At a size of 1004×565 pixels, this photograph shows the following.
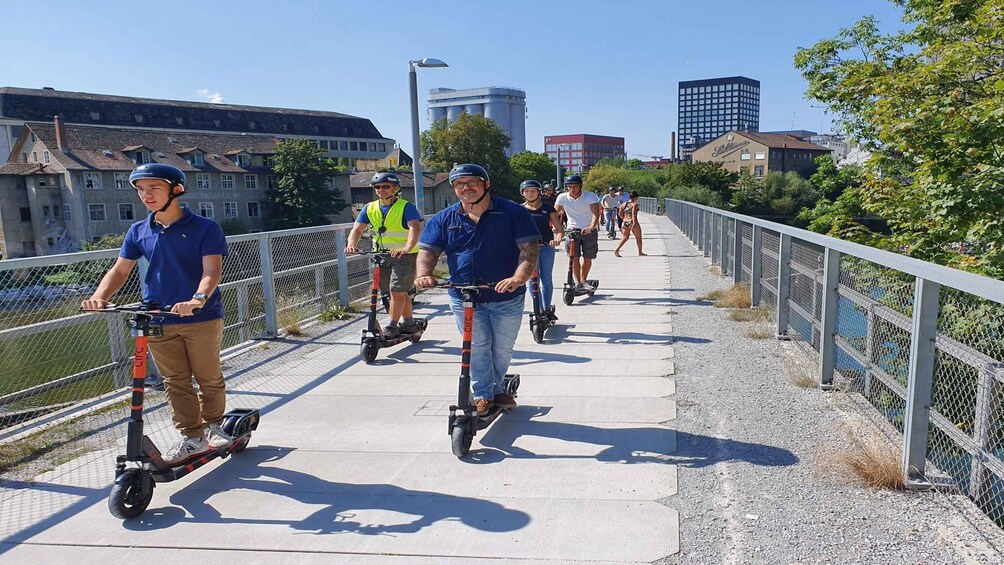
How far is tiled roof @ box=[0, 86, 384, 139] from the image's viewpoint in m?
89.3

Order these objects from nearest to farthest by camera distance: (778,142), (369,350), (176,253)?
(176,253) < (369,350) < (778,142)

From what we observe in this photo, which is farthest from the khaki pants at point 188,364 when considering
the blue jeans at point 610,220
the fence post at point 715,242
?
the blue jeans at point 610,220

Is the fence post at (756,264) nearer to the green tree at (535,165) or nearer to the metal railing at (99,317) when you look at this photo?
the metal railing at (99,317)

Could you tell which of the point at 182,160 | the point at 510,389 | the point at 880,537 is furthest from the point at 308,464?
the point at 182,160

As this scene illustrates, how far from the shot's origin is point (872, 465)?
3924mm

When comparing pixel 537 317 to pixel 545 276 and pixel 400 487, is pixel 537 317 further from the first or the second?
pixel 400 487

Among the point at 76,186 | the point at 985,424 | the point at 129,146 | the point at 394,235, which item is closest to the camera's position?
the point at 985,424

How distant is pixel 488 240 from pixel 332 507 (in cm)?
185

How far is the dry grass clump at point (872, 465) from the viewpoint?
12.6 feet

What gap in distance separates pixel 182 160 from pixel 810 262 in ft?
238

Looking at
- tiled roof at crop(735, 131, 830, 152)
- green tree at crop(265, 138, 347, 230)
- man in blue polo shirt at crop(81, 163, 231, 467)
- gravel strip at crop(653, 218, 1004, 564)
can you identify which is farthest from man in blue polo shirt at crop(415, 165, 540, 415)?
tiled roof at crop(735, 131, 830, 152)

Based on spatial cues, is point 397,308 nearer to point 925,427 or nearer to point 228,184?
point 925,427

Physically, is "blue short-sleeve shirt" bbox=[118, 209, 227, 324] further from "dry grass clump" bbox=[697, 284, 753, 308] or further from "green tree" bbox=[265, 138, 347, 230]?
"green tree" bbox=[265, 138, 347, 230]

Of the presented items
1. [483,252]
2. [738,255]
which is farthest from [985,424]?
[738,255]
